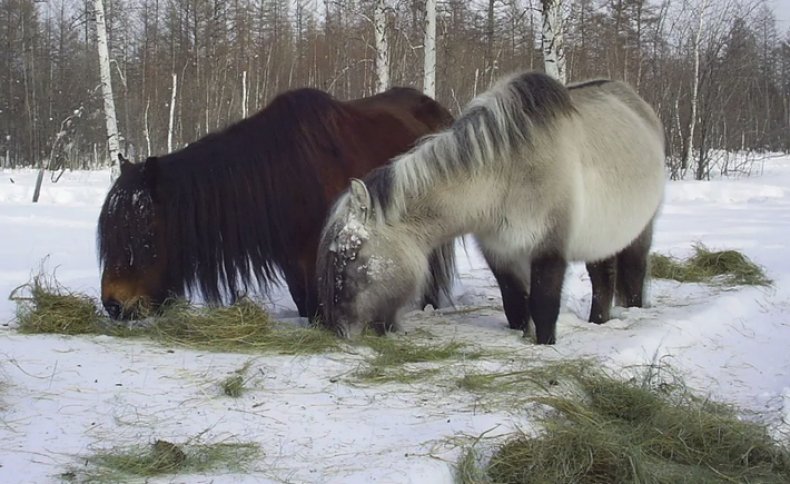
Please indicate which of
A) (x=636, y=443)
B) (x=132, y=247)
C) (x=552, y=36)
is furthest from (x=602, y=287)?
(x=552, y=36)

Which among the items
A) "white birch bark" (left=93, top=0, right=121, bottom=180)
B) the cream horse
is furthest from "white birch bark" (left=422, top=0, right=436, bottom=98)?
the cream horse

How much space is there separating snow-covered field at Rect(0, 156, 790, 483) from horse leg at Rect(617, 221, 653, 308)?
0.73ft

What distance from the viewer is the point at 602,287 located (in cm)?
561

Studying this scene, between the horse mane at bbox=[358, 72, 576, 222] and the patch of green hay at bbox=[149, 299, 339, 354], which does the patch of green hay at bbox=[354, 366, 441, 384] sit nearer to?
the patch of green hay at bbox=[149, 299, 339, 354]

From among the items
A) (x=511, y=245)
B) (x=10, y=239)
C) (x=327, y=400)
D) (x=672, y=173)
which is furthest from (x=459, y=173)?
(x=672, y=173)

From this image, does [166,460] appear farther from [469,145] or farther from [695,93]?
[695,93]

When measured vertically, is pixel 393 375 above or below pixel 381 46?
below

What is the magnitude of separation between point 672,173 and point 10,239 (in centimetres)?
1751

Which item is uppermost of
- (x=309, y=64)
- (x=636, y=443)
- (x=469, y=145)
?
(x=309, y=64)

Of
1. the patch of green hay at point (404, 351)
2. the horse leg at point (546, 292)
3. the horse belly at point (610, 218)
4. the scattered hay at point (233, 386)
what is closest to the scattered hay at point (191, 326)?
the patch of green hay at point (404, 351)

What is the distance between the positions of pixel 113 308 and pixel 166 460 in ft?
7.42

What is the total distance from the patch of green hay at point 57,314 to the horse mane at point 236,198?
334 mm

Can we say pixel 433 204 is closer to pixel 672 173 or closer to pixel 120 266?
pixel 120 266

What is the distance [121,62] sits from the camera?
36.9 m
